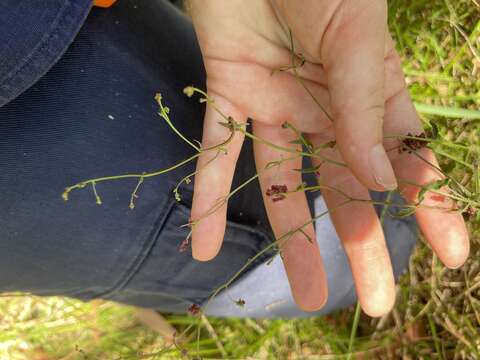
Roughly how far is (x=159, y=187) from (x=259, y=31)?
0.39 meters

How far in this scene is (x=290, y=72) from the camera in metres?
1.03

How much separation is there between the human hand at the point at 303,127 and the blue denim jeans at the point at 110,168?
0.15 metres

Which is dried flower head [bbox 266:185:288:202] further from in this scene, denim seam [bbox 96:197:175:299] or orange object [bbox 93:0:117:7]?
orange object [bbox 93:0:117:7]

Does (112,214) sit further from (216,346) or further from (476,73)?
(476,73)

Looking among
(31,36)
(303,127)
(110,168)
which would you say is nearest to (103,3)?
(31,36)

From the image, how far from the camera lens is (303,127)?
104 cm

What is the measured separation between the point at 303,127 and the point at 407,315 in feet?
2.59

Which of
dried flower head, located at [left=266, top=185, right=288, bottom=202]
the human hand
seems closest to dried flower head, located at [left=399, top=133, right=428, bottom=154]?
the human hand

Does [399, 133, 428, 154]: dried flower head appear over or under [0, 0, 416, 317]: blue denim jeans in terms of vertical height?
under

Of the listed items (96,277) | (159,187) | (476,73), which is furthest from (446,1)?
(96,277)

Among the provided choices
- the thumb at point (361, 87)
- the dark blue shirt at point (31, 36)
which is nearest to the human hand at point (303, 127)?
the thumb at point (361, 87)

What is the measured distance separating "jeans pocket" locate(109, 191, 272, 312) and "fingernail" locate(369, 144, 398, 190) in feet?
1.57

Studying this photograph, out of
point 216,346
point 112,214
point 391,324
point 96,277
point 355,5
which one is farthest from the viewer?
point 216,346

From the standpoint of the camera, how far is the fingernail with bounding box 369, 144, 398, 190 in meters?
0.79
